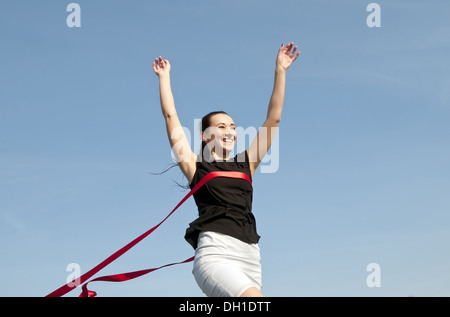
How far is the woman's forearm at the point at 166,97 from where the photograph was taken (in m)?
6.55

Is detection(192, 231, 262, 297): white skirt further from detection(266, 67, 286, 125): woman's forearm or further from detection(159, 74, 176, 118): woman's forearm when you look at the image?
detection(266, 67, 286, 125): woman's forearm

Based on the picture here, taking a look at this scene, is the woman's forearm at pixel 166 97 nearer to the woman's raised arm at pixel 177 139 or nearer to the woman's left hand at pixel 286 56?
the woman's raised arm at pixel 177 139

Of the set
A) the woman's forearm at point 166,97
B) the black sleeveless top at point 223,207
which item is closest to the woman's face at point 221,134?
the black sleeveless top at point 223,207

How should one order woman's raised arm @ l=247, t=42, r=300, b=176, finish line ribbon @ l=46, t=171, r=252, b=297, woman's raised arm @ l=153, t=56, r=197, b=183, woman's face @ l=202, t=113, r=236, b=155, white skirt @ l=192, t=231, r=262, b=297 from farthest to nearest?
woman's raised arm @ l=247, t=42, r=300, b=176 < woman's face @ l=202, t=113, r=236, b=155 < woman's raised arm @ l=153, t=56, r=197, b=183 < finish line ribbon @ l=46, t=171, r=252, b=297 < white skirt @ l=192, t=231, r=262, b=297

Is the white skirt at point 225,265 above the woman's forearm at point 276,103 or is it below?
below

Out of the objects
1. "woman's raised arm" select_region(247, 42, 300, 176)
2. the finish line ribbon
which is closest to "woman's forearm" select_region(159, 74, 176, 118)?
the finish line ribbon

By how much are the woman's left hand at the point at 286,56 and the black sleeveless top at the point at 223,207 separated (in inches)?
65.4

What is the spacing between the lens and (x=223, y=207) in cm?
619

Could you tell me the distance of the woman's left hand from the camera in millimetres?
7276

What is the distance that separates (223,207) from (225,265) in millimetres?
784
